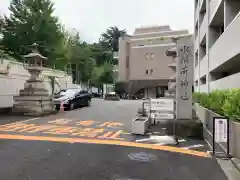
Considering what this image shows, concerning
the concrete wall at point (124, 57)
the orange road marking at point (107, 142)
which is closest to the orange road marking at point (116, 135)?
the orange road marking at point (107, 142)

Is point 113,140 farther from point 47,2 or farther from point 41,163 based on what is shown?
point 47,2

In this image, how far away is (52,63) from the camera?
36.5 metres

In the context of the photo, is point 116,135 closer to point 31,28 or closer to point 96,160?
point 96,160

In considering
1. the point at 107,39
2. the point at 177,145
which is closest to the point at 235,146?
the point at 177,145

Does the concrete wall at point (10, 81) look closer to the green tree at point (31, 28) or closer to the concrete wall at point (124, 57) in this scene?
the green tree at point (31, 28)

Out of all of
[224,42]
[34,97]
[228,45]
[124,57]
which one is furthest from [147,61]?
[228,45]

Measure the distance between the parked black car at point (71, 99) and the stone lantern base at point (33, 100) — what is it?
319 cm

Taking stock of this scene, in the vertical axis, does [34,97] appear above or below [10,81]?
below

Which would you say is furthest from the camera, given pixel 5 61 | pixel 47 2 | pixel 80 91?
pixel 47 2

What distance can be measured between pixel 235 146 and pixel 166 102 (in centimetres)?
548

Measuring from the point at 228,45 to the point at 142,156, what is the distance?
8677mm

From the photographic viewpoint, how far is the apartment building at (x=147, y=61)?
52.7 m

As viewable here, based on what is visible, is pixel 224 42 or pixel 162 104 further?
pixel 224 42

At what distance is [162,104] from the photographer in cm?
1259
